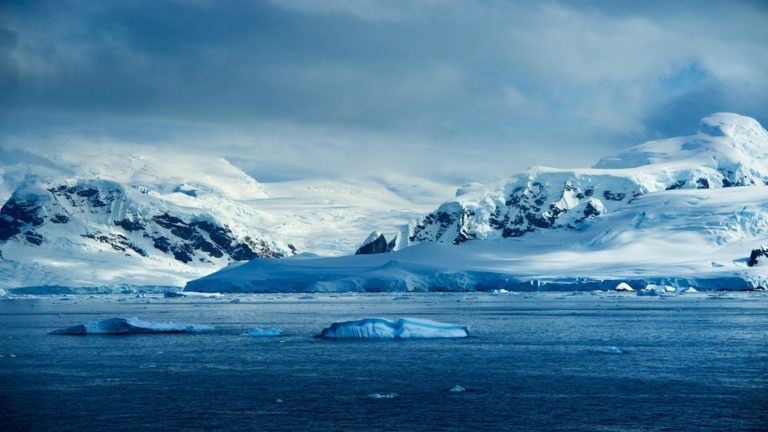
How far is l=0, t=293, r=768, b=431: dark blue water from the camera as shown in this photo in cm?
2341

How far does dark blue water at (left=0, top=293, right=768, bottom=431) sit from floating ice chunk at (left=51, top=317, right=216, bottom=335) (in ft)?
4.57

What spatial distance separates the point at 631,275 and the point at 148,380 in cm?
9122

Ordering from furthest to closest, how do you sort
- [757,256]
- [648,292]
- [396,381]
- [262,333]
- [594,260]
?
1. [594,260]
2. [757,256]
3. [648,292]
4. [262,333]
5. [396,381]

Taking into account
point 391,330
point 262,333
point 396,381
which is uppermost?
point 391,330

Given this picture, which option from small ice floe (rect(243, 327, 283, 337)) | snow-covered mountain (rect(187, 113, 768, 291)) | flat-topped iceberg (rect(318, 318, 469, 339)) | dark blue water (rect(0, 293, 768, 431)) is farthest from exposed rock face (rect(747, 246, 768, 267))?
small ice floe (rect(243, 327, 283, 337))

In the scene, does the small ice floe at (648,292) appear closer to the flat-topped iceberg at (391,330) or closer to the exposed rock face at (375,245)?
the flat-topped iceberg at (391,330)

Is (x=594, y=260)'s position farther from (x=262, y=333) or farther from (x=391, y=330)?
(x=262, y=333)

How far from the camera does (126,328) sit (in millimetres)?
50406

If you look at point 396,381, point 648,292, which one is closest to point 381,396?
point 396,381

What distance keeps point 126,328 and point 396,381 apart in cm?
2531

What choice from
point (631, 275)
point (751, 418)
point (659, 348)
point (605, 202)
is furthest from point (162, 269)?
point (751, 418)

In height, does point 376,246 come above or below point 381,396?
above

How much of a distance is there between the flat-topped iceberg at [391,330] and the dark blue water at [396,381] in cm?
137

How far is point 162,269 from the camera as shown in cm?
19962
